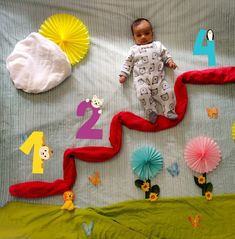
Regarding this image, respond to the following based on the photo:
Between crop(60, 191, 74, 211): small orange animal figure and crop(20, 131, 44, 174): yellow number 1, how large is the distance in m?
0.15

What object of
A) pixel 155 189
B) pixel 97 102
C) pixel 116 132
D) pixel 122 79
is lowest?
pixel 155 189

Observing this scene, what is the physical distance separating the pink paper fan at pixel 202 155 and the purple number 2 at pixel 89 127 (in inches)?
15.2

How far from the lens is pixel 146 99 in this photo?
54.9 inches

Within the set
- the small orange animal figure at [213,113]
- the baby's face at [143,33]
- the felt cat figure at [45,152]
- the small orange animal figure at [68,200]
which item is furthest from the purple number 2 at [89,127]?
the small orange animal figure at [213,113]

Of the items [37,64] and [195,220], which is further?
[37,64]

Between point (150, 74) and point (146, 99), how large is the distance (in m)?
0.11

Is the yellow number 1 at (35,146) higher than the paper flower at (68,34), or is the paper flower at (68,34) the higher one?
the paper flower at (68,34)

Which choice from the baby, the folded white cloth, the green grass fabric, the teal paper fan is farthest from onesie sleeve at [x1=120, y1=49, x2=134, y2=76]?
the green grass fabric

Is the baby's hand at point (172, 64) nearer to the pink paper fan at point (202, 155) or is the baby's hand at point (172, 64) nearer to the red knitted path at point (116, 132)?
the red knitted path at point (116, 132)

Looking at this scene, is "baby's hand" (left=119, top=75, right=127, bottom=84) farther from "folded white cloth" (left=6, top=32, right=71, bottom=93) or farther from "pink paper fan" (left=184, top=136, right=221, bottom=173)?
"pink paper fan" (left=184, top=136, right=221, bottom=173)

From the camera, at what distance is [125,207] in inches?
52.9

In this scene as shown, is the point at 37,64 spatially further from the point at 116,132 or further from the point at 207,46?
the point at 207,46

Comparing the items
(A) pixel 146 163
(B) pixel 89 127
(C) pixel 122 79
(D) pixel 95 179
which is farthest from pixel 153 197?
(C) pixel 122 79

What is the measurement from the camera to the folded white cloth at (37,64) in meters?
1.41
